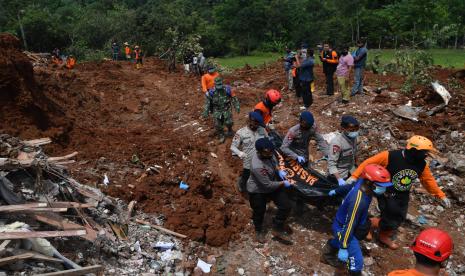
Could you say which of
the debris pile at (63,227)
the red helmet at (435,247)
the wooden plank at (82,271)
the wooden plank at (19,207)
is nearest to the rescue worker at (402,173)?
the red helmet at (435,247)

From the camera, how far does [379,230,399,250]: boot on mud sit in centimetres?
583

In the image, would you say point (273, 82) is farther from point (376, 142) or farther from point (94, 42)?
point (94, 42)

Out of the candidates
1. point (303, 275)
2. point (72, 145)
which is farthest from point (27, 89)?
point (303, 275)

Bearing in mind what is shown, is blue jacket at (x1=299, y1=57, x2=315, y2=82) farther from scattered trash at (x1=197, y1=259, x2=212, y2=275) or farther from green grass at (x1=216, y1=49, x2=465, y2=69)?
green grass at (x1=216, y1=49, x2=465, y2=69)

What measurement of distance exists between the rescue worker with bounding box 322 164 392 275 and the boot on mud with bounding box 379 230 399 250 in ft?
4.37

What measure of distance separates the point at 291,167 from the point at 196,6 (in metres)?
74.0

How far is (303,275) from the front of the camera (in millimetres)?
5375


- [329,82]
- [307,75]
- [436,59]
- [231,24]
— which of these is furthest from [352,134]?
[231,24]

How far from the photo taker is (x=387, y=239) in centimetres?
588

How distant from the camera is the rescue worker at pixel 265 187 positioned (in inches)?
211

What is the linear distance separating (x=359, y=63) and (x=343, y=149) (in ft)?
21.5

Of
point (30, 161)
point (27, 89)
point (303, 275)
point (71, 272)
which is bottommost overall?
point (303, 275)

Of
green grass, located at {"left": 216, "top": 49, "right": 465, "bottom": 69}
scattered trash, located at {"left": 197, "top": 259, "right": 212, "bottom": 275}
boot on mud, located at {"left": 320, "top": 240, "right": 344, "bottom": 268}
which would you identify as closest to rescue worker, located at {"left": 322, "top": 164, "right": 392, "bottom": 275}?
boot on mud, located at {"left": 320, "top": 240, "right": 344, "bottom": 268}

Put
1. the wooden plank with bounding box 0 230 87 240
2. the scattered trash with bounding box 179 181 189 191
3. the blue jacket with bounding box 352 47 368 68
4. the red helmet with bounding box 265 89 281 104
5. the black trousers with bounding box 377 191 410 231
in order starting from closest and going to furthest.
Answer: the wooden plank with bounding box 0 230 87 240 → the black trousers with bounding box 377 191 410 231 → the scattered trash with bounding box 179 181 189 191 → the red helmet with bounding box 265 89 281 104 → the blue jacket with bounding box 352 47 368 68
